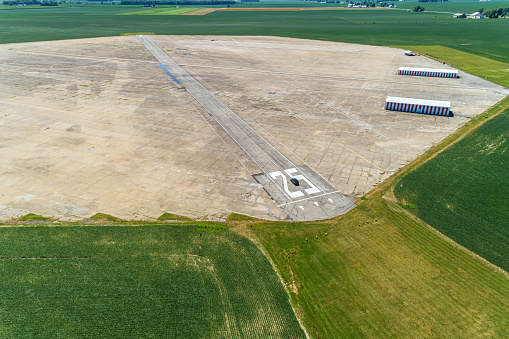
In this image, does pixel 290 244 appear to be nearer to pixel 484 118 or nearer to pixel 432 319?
pixel 432 319

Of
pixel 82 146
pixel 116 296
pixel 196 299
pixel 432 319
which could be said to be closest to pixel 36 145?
pixel 82 146

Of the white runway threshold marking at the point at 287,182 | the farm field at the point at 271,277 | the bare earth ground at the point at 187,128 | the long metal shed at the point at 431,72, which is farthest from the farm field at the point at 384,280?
the long metal shed at the point at 431,72

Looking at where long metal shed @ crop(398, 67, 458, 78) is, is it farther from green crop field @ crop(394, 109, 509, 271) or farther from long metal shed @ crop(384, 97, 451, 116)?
green crop field @ crop(394, 109, 509, 271)

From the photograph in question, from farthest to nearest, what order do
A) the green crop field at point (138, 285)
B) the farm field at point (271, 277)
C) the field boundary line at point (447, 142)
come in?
the field boundary line at point (447, 142) < the farm field at point (271, 277) < the green crop field at point (138, 285)

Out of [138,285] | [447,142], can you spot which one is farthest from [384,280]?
[447,142]

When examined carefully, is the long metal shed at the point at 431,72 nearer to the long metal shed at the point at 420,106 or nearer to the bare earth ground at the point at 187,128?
the bare earth ground at the point at 187,128

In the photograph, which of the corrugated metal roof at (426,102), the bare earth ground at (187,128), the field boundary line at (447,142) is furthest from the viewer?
the corrugated metal roof at (426,102)

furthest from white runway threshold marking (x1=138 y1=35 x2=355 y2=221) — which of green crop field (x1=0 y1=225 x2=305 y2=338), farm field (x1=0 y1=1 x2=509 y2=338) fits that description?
green crop field (x1=0 y1=225 x2=305 y2=338)
